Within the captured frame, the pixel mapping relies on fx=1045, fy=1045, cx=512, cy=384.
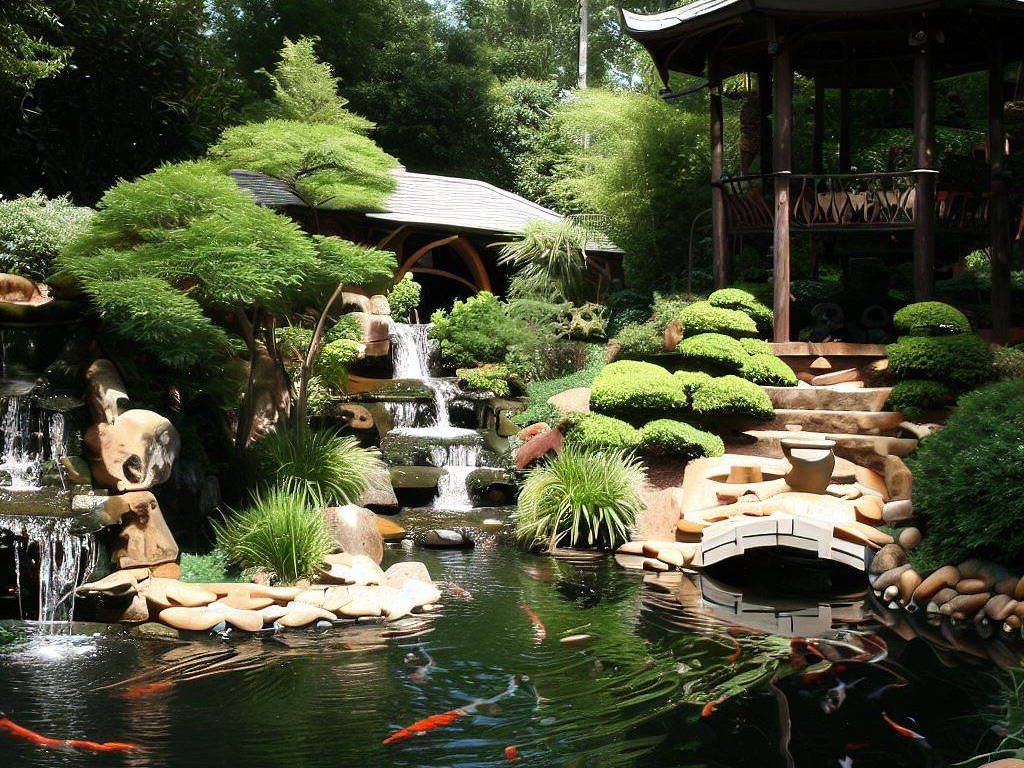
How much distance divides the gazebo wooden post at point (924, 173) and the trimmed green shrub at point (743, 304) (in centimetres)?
202

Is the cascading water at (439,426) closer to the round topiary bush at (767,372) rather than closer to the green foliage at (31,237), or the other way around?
the round topiary bush at (767,372)

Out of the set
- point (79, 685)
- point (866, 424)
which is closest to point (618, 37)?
point (866, 424)

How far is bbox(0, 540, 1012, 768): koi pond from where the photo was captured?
18.2 feet

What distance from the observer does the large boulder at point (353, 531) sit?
9852 mm

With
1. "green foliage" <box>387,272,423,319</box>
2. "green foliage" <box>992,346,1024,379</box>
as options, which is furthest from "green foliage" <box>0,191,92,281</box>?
"green foliage" <box>992,346,1024,379</box>

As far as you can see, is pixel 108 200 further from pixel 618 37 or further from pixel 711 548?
pixel 618 37

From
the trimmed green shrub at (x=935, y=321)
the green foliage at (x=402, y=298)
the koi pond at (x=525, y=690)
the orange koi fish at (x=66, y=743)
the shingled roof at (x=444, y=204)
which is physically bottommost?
the koi pond at (x=525, y=690)

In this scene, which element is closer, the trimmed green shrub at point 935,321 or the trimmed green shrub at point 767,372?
the trimmed green shrub at point 935,321

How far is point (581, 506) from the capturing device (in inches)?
419

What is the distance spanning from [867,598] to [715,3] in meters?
9.02

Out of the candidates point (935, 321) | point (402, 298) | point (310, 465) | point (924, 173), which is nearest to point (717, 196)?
point (924, 173)

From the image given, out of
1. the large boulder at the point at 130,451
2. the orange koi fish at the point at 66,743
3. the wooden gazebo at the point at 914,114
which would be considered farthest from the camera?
the wooden gazebo at the point at 914,114

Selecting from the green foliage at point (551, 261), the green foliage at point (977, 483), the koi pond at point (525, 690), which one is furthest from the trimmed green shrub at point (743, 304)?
the koi pond at point (525, 690)

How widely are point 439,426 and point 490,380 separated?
45.6 inches
